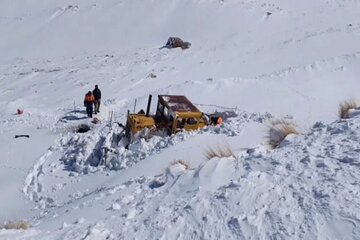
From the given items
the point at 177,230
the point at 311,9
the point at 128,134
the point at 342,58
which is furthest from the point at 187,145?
the point at 311,9

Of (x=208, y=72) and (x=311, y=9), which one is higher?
(x=311, y=9)

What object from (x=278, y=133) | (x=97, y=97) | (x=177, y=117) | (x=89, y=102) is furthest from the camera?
(x=97, y=97)

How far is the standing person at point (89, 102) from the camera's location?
17.7 meters

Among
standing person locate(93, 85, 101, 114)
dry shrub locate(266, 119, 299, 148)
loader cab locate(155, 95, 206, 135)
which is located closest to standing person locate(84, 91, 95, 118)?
standing person locate(93, 85, 101, 114)

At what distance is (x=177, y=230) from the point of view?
6.09m

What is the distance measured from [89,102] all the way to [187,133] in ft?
17.0

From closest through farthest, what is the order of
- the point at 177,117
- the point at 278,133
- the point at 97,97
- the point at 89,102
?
the point at 278,133, the point at 177,117, the point at 89,102, the point at 97,97

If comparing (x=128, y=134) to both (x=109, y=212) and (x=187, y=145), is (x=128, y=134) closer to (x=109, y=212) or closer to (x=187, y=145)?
(x=187, y=145)

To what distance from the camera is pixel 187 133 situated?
14.2m

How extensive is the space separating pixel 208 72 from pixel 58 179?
11234 mm

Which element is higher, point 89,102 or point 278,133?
point 278,133

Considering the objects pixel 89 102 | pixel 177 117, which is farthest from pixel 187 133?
pixel 89 102

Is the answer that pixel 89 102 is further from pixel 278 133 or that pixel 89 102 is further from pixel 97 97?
pixel 278 133

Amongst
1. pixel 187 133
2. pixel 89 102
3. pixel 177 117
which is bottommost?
pixel 187 133
